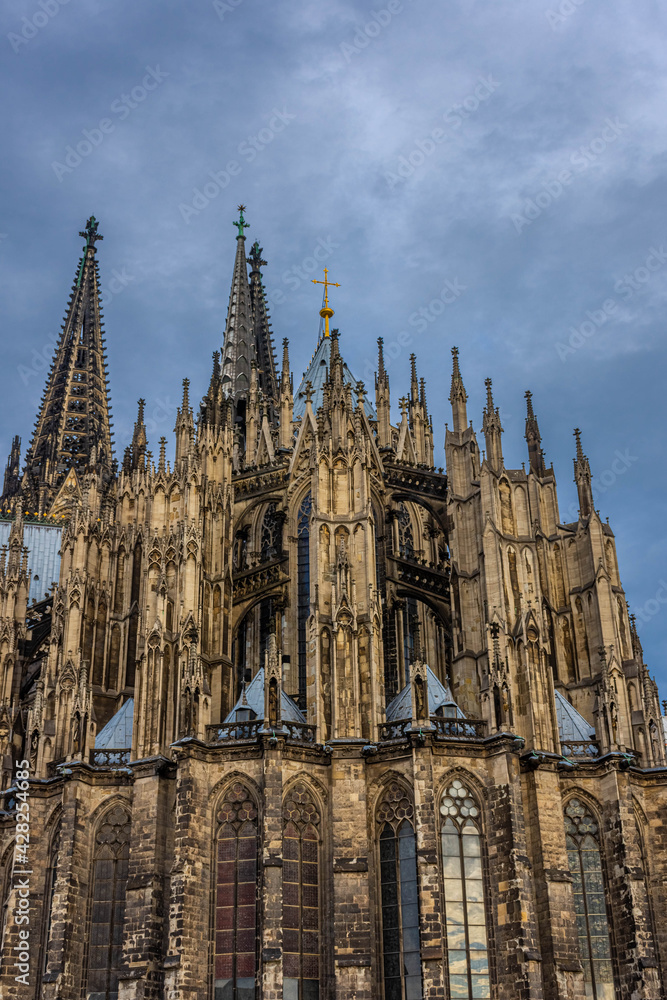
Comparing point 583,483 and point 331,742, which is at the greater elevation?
point 583,483

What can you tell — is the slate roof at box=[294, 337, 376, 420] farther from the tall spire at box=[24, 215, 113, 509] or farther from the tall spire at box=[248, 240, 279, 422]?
the tall spire at box=[24, 215, 113, 509]

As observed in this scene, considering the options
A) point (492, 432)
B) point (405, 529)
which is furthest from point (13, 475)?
point (492, 432)

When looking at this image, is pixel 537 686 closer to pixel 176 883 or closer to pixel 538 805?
pixel 538 805

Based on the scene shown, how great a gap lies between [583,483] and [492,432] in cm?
464

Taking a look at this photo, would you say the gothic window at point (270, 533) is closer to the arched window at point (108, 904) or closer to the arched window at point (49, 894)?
the arched window at point (108, 904)

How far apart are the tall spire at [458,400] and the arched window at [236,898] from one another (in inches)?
→ 776

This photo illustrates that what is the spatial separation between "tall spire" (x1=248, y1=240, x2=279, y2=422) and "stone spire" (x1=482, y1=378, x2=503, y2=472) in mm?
23368

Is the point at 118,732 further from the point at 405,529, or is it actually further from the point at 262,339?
the point at 262,339

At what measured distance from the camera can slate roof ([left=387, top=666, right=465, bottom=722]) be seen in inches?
1684

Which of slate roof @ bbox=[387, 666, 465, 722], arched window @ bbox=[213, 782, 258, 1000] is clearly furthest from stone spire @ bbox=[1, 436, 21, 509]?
arched window @ bbox=[213, 782, 258, 1000]

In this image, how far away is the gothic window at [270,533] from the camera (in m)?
54.0

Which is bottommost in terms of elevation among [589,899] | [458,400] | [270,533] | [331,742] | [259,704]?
[589,899]

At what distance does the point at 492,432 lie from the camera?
165 feet

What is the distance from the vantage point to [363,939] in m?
37.0
